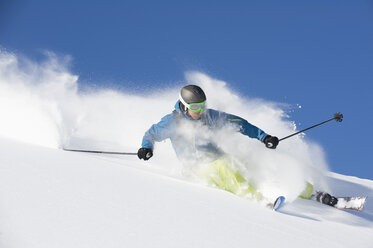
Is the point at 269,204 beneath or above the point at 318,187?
beneath

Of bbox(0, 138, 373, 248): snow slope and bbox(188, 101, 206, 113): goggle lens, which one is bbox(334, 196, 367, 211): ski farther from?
bbox(188, 101, 206, 113): goggle lens

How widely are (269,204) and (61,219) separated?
212 cm

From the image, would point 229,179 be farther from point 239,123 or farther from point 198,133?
point 239,123

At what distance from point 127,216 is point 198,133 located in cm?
258

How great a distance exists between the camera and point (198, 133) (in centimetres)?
466

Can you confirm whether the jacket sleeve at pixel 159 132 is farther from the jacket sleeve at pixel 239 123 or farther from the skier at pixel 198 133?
the jacket sleeve at pixel 239 123

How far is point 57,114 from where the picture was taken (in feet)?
19.7

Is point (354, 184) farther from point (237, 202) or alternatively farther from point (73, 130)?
point (73, 130)

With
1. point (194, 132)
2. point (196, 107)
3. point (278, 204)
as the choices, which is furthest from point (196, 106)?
point (278, 204)

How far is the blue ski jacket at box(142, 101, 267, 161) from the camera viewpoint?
15.2 ft

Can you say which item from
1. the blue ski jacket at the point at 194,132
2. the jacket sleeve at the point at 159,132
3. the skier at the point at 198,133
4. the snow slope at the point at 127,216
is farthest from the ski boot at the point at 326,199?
the jacket sleeve at the point at 159,132

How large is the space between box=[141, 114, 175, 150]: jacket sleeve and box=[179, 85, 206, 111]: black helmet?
0.39m

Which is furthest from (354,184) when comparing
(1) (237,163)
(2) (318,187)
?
(1) (237,163)

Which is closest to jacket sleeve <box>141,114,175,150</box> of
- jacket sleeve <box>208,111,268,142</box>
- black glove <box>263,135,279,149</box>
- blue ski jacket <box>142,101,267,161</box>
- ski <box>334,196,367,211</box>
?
blue ski jacket <box>142,101,267,161</box>
